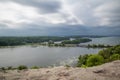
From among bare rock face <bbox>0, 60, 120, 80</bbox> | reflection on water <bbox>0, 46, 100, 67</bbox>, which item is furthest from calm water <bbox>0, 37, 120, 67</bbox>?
bare rock face <bbox>0, 60, 120, 80</bbox>

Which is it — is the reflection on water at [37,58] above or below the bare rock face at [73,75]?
below

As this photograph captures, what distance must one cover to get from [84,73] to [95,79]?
1041mm

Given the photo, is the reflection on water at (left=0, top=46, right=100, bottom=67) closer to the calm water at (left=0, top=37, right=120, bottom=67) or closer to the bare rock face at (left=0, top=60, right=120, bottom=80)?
the calm water at (left=0, top=37, right=120, bottom=67)

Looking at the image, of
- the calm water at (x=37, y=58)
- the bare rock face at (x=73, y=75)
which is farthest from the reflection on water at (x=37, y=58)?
the bare rock face at (x=73, y=75)

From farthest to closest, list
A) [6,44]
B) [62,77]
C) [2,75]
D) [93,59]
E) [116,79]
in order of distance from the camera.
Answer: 1. [6,44]
2. [93,59]
3. [2,75]
4. [62,77]
5. [116,79]

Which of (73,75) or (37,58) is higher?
(73,75)

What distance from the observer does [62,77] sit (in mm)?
9734

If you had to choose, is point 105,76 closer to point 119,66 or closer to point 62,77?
point 119,66

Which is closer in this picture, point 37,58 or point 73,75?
point 73,75

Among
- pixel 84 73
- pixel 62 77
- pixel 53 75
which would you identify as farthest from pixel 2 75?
pixel 84 73

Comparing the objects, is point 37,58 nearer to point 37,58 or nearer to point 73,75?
point 37,58

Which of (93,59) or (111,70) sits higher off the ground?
(111,70)

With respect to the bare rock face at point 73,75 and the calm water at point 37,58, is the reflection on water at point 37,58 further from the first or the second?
the bare rock face at point 73,75

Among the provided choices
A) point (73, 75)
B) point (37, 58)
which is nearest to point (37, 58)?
point (37, 58)
